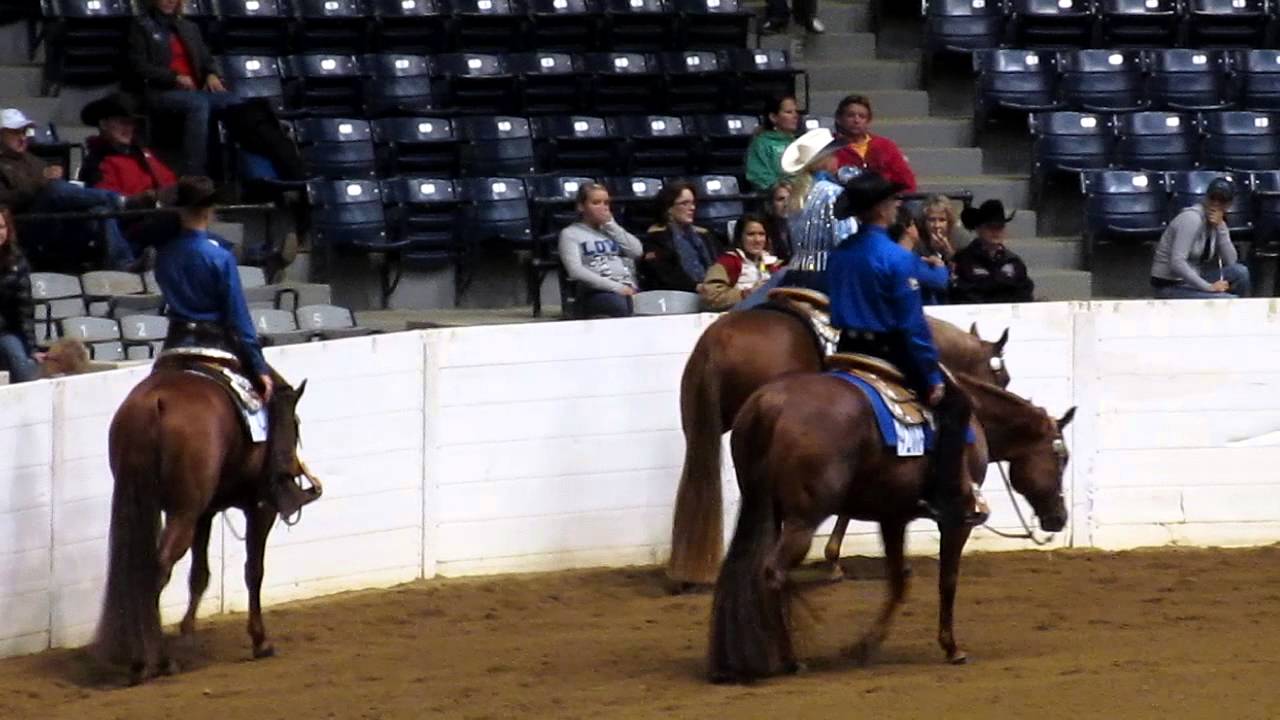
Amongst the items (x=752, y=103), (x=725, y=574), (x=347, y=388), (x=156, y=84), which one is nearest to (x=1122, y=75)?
(x=752, y=103)

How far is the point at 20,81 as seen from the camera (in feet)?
54.0

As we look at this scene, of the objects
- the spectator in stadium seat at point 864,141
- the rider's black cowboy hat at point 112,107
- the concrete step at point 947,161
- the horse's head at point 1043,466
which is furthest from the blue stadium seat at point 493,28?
the horse's head at point 1043,466

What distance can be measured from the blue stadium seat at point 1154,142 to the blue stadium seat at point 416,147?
5187 millimetres

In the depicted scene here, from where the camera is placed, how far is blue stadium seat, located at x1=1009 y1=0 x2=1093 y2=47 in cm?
1902

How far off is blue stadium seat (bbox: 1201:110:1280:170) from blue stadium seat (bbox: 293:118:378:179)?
21.5 ft

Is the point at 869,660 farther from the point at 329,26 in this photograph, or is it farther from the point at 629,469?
the point at 329,26

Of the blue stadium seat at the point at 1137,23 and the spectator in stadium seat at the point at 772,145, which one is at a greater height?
the blue stadium seat at the point at 1137,23

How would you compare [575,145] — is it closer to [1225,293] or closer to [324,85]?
[324,85]

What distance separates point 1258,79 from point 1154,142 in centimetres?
131

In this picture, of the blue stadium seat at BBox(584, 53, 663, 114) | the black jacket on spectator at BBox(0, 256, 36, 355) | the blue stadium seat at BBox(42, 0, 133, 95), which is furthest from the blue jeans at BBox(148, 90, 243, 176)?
the black jacket on spectator at BBox(0, 256, 36, 355)

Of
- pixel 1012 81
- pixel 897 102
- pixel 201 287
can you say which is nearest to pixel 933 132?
pixel 897 102

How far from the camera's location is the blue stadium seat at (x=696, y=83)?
709 inches

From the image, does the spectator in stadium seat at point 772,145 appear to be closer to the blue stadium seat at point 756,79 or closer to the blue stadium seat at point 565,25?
the blue stadium seat at point 756,79

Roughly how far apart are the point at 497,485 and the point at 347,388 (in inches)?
43.0
